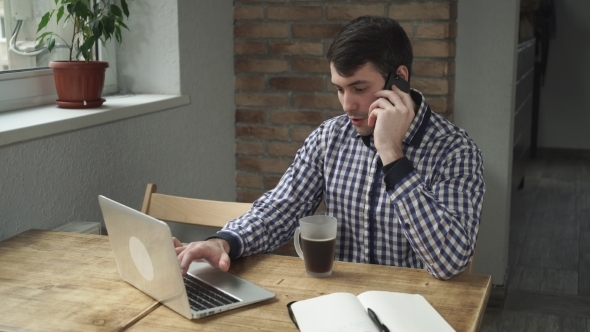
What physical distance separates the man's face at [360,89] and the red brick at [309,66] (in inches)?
49.9

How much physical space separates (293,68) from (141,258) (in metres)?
1.79

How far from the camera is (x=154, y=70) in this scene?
265 centimetres

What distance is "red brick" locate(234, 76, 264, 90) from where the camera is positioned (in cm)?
303

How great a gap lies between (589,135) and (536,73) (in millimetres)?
777

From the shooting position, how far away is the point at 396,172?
147 cm

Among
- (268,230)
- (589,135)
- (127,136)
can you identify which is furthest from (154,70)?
(589,135)

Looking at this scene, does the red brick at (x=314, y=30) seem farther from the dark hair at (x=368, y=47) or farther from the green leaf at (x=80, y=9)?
the dark hair at (x=368, y=47)

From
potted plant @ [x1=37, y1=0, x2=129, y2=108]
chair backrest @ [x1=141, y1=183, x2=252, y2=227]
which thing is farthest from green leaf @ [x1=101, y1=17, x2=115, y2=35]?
chair backrest @ [x1=141, y1=183, x2=252, y2=227]

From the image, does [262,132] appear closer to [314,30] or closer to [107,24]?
[314,30]

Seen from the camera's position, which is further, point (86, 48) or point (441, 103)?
point (441, 103)

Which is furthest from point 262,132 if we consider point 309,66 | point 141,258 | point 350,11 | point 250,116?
point 141,258

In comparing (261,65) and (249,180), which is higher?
(261,65)

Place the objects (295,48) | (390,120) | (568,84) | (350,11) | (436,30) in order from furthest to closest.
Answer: (568,84)
(295,48)
(350,11)
(436,30)
(390,120)

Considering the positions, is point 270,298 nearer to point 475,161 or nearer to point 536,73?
point 475,161
